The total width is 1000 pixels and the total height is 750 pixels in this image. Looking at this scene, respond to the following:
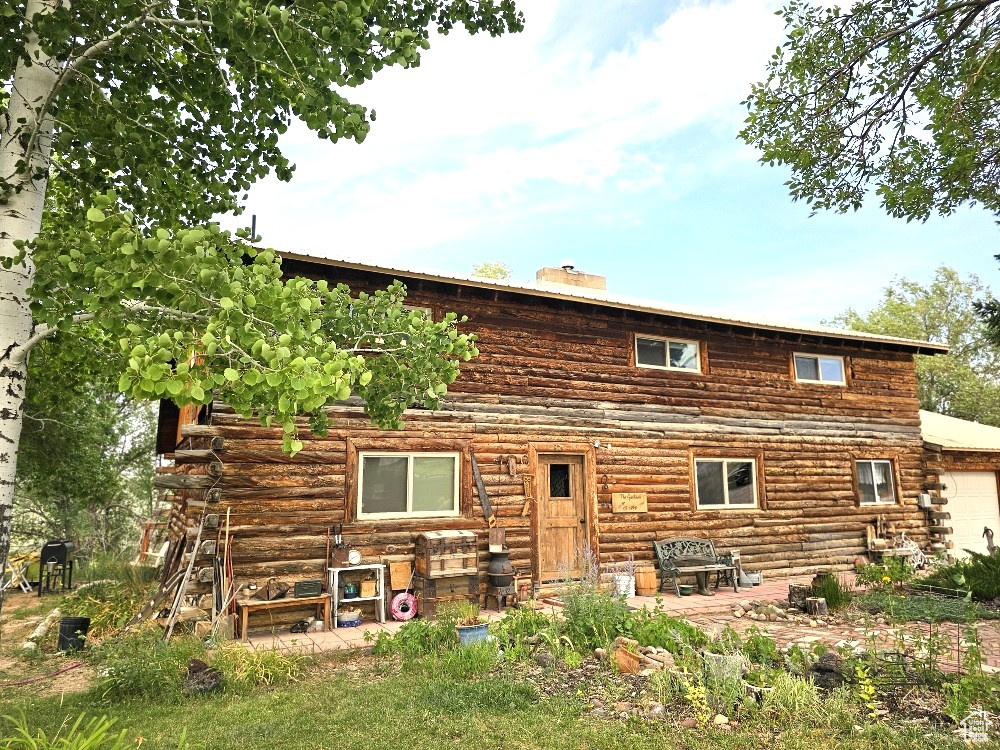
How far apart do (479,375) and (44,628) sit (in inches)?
313

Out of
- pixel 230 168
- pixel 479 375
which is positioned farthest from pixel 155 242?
pixel 479 375

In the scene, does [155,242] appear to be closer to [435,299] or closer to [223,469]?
[223,469]

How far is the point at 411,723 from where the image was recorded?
5.45m

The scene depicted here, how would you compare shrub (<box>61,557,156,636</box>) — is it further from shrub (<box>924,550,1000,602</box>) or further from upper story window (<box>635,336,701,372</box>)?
shrub (<box>924,550,1000,602</box>)

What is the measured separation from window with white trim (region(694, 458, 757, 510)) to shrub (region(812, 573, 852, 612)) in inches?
129

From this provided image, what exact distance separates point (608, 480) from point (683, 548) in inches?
84.9

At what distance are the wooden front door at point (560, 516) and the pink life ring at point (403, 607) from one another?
105 inches

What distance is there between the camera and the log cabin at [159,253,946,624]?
31.6ft

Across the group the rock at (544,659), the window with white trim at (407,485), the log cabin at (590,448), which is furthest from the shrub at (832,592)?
the window with white trim at (407,485)

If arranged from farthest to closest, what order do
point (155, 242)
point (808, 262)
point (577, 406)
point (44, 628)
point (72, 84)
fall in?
point (808, 262) < point (577, 406) < point (44, 628) < point (72, 84) < point (155, 242)

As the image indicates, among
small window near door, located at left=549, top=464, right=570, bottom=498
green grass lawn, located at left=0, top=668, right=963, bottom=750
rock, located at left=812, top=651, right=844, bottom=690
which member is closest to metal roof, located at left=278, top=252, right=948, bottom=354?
small window near door, located at left=549, top=464, right=570, bottom=498

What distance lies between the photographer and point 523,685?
20.2ft

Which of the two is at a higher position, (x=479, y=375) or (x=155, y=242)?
(x=479, y=375)

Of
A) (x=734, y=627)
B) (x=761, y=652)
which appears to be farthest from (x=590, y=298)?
(x=761, y=652)
